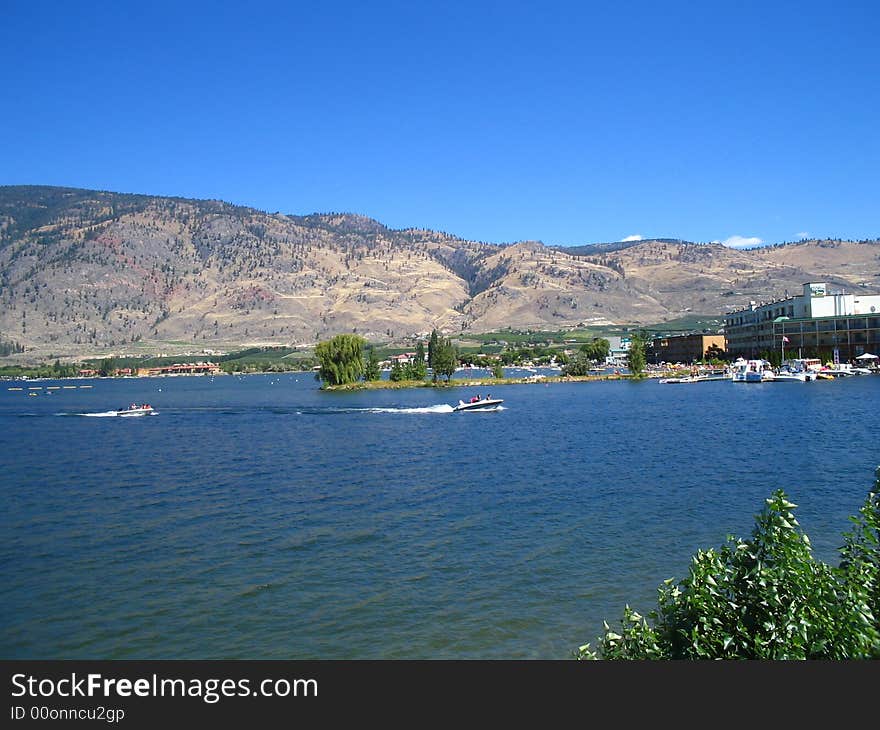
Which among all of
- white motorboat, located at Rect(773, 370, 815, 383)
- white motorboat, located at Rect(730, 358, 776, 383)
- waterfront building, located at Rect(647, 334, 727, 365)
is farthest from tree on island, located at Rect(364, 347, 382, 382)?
waterfront building, located at Rect(647, 334, 727, 365)

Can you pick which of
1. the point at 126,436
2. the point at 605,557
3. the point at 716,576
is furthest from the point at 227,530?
the point at 126,436

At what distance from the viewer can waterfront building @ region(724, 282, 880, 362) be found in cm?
11412

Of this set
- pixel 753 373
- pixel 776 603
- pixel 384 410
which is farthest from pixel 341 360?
pixel 776 603

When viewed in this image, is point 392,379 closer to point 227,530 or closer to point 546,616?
point 227,530

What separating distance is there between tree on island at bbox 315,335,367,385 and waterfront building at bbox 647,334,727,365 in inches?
2674

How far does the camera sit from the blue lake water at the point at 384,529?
15.2 metres

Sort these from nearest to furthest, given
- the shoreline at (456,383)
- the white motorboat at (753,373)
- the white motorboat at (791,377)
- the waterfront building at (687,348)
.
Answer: the white motorboat at (791,377) → the white motorboat at (753,373) → the shoreline at (456,383) → the waterfront building at (687,348)

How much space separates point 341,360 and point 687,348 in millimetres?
75677

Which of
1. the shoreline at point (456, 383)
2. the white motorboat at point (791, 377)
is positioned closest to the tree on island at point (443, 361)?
the shoreline at point (456, 383)

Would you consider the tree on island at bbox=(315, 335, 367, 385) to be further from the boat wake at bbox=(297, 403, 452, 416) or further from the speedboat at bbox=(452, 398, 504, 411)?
the speedboat at bbox=(452, 398, 504, 411)

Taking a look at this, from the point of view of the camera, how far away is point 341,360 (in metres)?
114

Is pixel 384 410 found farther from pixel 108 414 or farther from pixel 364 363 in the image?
pixel 364 363

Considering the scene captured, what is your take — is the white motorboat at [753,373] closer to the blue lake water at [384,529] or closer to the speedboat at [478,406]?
the speedboat at [478,406]

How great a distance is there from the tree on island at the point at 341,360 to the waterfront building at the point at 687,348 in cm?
6793
